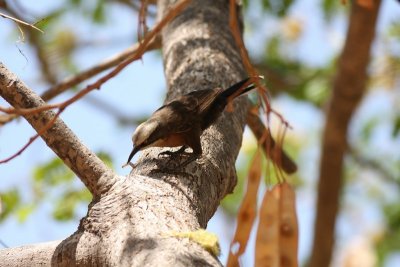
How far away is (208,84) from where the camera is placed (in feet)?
12.0

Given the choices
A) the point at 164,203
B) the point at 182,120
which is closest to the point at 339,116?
the point at 182,120

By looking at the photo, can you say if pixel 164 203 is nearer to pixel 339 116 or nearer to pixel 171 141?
pixel 171 141

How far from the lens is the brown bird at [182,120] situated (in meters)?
3.38

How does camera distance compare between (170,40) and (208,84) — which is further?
(170,40)

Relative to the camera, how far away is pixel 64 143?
8.65 feet

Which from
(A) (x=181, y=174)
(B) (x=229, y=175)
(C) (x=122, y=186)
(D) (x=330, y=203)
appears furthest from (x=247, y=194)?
(D) (x=330, y=203)

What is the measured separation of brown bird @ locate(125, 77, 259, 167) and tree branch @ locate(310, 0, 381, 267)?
7.75 ft

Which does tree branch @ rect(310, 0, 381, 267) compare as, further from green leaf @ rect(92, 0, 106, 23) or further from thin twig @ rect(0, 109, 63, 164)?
thin twig @ rect(0, 109, 63, 164)

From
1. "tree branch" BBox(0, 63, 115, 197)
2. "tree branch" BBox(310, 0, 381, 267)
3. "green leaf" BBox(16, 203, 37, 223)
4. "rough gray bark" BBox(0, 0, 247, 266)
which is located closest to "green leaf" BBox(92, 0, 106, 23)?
"tree branch" BBox(310, 0, 381, 267)

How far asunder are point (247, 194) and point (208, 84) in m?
0.80

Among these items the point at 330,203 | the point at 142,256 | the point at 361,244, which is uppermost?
the point at 142,256

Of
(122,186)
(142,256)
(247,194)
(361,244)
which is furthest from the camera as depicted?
(361,244)

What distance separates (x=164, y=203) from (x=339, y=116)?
372 centimetres

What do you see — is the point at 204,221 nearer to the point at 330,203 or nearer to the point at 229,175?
the point at 229,175
